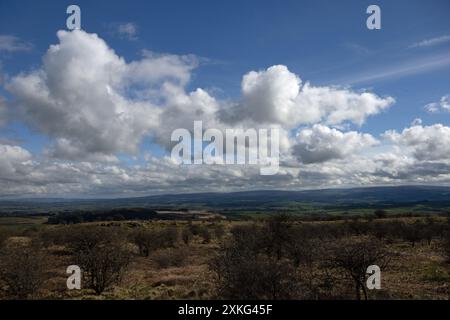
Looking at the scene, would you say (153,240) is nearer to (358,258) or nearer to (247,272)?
(247,272)

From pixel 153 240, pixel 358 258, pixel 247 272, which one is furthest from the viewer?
pixel 153 240

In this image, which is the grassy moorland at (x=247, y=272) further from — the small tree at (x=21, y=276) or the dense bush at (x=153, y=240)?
the dense bush at (x=153, y=240)

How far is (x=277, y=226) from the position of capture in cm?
4653

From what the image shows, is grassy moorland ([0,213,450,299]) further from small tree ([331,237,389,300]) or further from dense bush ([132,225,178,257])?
dense bush ([132,225,178,257])

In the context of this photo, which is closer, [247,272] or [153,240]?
[247,272]

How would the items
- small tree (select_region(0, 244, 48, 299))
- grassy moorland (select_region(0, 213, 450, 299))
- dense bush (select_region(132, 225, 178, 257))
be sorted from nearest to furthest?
grassy moorland (select_region(0, 213, 450, 299))
small tree (select_region(0, 244, 48, 299))
dense bush (select_region(132, 225, 178, 257))

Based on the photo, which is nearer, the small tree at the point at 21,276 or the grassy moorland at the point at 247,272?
the grassy moorland at the point at 247,272

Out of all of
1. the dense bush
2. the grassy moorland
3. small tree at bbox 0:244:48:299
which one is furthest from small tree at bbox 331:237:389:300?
the dense bush

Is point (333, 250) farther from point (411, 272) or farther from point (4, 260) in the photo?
point (4, 260)

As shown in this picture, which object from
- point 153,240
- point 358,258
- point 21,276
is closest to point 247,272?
point 358,258

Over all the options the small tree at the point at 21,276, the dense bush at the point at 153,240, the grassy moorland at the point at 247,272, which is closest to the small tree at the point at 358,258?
the grassy moorland at the point at 247,272

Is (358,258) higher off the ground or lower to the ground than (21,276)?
higher

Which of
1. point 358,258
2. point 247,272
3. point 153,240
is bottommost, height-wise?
point 153,240
